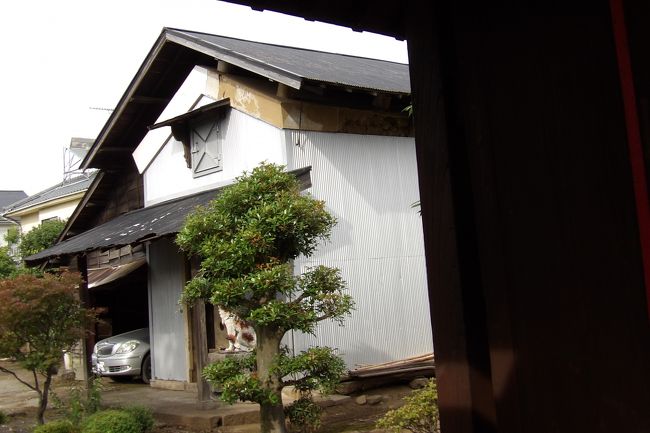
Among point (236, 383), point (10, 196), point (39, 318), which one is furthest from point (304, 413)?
point (10, 196)

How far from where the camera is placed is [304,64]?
12273 millimetres

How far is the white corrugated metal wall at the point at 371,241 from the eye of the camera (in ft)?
34.8

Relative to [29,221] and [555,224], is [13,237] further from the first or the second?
[555,224]

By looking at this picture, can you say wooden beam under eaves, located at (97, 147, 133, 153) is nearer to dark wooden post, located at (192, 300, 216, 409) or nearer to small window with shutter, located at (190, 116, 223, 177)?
small window with shutter, located at (190, 116, 223, 177)

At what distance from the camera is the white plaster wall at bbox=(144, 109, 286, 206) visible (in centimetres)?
1089

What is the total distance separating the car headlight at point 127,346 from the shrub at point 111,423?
A: 617 centimetres

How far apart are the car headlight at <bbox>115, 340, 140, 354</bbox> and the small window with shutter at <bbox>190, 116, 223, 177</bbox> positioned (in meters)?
4.49

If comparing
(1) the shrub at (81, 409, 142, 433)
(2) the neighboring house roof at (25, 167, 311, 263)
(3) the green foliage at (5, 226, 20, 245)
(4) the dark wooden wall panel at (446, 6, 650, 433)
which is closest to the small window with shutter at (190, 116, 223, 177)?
(2) the neighboring house roof at (25, 167, 311, 263)

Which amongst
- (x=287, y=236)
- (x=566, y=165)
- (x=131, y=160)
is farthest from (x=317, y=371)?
(x=131, y=160)

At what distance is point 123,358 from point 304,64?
7.69m

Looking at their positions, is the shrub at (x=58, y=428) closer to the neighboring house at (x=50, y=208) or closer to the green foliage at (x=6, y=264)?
the neighboring house at (x=50, y=208)

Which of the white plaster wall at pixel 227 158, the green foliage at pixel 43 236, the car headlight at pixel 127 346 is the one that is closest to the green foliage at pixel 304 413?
the white plaster wall at pixel 227 158

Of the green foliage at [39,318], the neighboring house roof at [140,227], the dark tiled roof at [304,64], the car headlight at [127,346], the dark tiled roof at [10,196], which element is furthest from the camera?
the dark tiled roof at [10,196]

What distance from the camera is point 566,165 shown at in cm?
161
